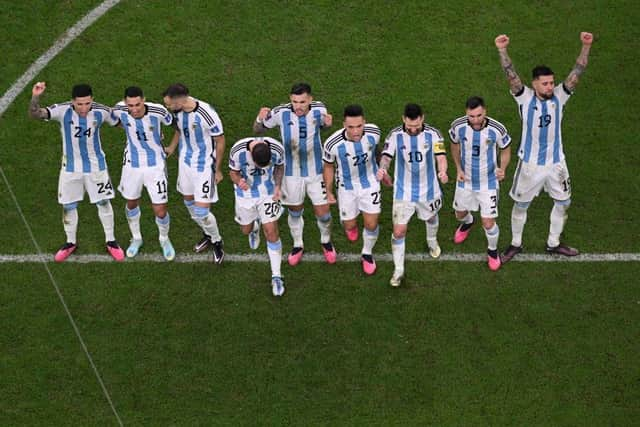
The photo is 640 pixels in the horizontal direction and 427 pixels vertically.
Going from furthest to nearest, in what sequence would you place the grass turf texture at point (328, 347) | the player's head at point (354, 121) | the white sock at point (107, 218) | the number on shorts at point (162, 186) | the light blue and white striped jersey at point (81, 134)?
the white sock at point (107, 218)
the number on shorts at point (162, 186)
the light blue and white striped jersey at point (81, 134)
the player's head at point (354, 121)
the grass turf texture at point (328, 347)

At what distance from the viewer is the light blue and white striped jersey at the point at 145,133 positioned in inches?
431

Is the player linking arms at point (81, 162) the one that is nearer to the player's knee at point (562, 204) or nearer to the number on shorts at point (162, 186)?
the number on shorts at point (162, 186)

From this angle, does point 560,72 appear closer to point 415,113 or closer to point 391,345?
point 415,113

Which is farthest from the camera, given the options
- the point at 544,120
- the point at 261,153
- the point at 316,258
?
the point at 316,258

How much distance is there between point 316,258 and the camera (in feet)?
38.0

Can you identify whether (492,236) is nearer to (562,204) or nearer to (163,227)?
(562,204)

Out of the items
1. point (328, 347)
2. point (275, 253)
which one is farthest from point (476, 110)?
point (328, 347)

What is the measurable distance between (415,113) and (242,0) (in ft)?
14.3

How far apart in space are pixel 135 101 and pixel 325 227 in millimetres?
2364

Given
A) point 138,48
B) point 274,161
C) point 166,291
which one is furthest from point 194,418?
point 138,48

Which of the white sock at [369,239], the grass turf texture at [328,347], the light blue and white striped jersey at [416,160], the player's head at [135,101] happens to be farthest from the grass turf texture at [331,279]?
the player's head at [135,101]

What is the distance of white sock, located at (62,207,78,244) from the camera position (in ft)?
37.3

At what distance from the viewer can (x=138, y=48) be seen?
13.4 meters

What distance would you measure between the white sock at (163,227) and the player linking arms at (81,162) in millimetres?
476
